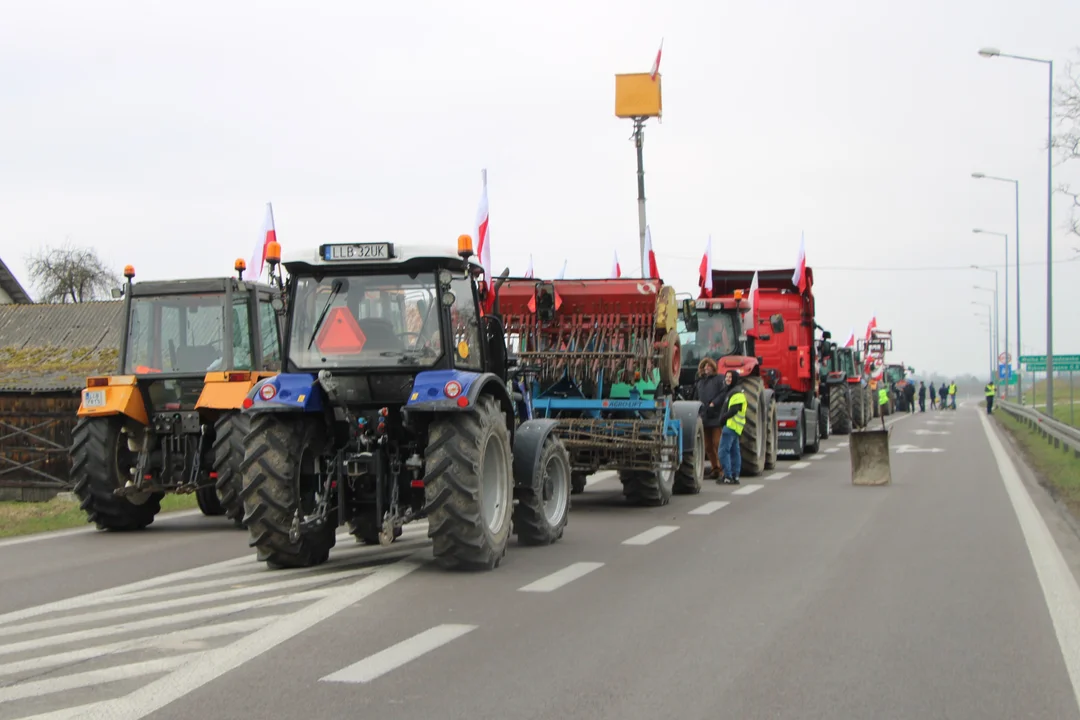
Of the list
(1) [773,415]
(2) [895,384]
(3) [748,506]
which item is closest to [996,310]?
(2) [895,384]

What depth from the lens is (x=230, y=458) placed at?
11.9m

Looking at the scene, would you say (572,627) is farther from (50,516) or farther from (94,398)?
(50,516)

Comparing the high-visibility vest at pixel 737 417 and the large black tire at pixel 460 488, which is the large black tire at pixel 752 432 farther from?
the large black tire at pixel 460 488

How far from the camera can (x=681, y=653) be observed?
269 inches

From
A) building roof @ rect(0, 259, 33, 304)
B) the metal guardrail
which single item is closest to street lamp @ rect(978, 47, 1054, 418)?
the metal guardrail

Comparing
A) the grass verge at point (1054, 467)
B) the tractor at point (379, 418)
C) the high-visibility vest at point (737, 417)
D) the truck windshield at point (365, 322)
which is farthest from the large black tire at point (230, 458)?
the grass verge at point (1054, 467)

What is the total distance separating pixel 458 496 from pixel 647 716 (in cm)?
398

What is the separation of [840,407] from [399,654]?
3037cm

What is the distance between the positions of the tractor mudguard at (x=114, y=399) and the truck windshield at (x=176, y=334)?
1.21ft

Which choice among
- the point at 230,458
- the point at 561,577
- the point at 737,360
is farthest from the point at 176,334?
the point at 737,360

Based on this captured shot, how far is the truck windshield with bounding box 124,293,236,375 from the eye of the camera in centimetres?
1314

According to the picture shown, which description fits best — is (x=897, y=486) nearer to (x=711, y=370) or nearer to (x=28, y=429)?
(x=711, y=370)

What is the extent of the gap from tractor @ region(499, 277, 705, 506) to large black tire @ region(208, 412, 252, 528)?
363 cm

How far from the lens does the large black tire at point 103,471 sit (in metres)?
12.6
